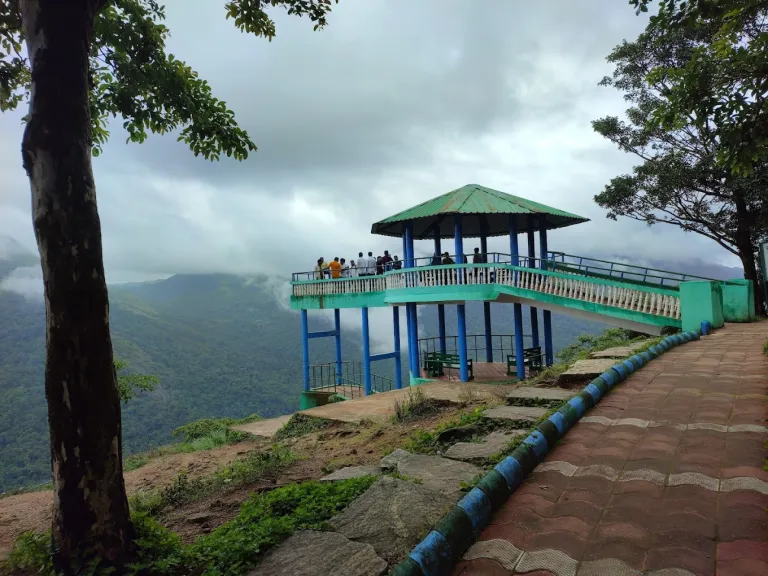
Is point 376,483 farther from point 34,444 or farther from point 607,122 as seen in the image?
point 34,444

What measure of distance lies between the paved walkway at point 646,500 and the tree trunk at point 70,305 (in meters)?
1.97

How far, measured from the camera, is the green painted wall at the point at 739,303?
1195 cm

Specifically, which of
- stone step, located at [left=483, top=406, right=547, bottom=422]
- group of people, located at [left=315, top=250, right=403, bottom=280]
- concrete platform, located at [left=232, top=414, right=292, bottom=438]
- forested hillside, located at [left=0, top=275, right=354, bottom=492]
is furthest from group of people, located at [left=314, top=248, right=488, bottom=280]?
forested hillside, located at [left=0, top=275, right=354, bottom=492]

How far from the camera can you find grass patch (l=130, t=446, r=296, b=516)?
4791 millimetres

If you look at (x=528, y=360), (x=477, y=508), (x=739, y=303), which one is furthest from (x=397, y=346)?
(x=477, y=508)

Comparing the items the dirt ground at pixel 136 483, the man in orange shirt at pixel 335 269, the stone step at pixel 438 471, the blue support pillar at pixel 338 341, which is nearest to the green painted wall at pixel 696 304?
the stone step at pixel 438 471

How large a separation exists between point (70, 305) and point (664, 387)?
5.64 meters

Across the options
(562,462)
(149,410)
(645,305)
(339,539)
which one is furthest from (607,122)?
(149,410)

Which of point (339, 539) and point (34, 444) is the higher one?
point (339, 539)

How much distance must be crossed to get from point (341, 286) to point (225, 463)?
1134 cm

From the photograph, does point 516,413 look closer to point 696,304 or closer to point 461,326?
point 696,304

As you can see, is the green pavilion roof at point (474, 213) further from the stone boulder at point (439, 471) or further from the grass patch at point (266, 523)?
the grass patch at point (266, 523)

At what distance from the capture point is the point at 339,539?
8.81 feet

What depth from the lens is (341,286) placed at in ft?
59.6
